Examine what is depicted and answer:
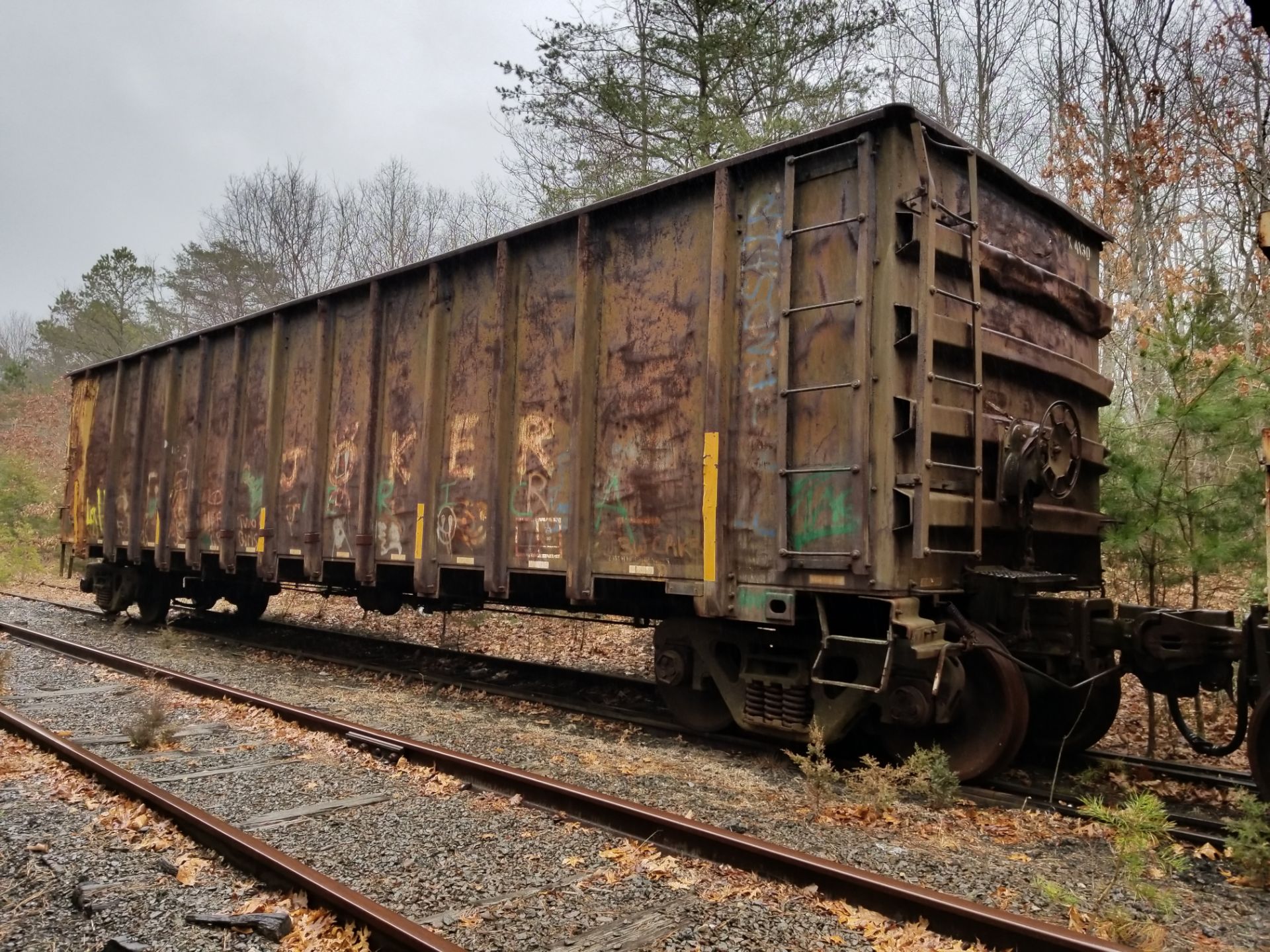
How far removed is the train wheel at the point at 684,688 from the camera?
21.3 ft

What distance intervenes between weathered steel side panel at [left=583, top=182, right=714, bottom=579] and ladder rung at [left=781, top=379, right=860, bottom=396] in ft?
2.36

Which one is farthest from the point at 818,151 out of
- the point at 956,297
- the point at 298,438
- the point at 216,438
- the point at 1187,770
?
the point at 216,438

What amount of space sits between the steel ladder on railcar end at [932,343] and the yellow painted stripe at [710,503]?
1344 millimetres

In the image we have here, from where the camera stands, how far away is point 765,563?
580cm

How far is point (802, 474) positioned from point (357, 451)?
212 inches

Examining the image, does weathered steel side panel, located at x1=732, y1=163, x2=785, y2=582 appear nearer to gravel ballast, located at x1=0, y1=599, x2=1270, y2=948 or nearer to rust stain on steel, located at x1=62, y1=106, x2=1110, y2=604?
rust stain on steel, located at x1=62, y1=106, x2=1110, y2=604

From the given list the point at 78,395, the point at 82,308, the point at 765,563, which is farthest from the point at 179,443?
the point at 82,308

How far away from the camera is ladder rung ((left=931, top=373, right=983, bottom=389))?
17.7 ft

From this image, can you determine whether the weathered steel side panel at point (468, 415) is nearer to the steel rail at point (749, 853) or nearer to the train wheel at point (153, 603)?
the steel rail at point (749, 853)

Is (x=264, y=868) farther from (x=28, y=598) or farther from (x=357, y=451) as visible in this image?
(x=28, y=598)

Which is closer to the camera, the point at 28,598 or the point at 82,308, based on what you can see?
the point at 28,598

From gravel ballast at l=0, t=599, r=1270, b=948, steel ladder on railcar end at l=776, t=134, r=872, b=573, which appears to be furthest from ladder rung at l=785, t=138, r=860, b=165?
gravel ballast at l=0, t=599, r=1270, b=948

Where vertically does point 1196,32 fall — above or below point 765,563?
above

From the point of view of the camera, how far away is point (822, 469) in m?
5.49
